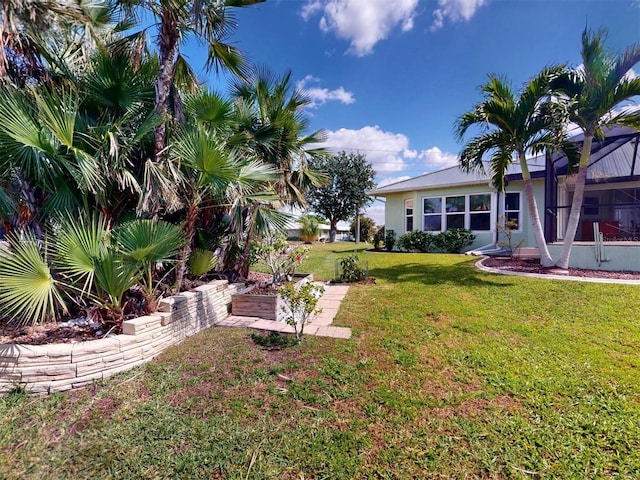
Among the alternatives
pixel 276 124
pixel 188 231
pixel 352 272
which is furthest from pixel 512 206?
pixel 188 231

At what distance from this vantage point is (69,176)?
4.05 m

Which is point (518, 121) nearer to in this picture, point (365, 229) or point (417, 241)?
point (417, 241)

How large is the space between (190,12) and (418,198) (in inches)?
534

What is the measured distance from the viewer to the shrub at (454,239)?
13758mm

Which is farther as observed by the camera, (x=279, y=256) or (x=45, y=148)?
(x=279, y=256)

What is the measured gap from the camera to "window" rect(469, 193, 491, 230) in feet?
44.8

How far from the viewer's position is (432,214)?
49.8ft

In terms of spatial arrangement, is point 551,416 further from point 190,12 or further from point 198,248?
point 190,12

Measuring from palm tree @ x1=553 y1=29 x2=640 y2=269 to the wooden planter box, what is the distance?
337 inches

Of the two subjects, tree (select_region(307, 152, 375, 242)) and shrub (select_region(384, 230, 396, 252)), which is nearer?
shrub (select_region(384, 230, 396, 252))

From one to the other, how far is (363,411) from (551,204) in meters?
10.6

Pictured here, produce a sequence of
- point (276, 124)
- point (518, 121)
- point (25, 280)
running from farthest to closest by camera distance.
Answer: point (518, 121) < point (276, 124) < point (25, 280)

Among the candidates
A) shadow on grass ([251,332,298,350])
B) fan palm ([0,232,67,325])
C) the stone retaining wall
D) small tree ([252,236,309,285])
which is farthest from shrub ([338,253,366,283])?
fan palm ([0,232,67,325])

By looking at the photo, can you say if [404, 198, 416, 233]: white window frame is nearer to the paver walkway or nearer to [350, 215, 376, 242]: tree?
the paver walkway
